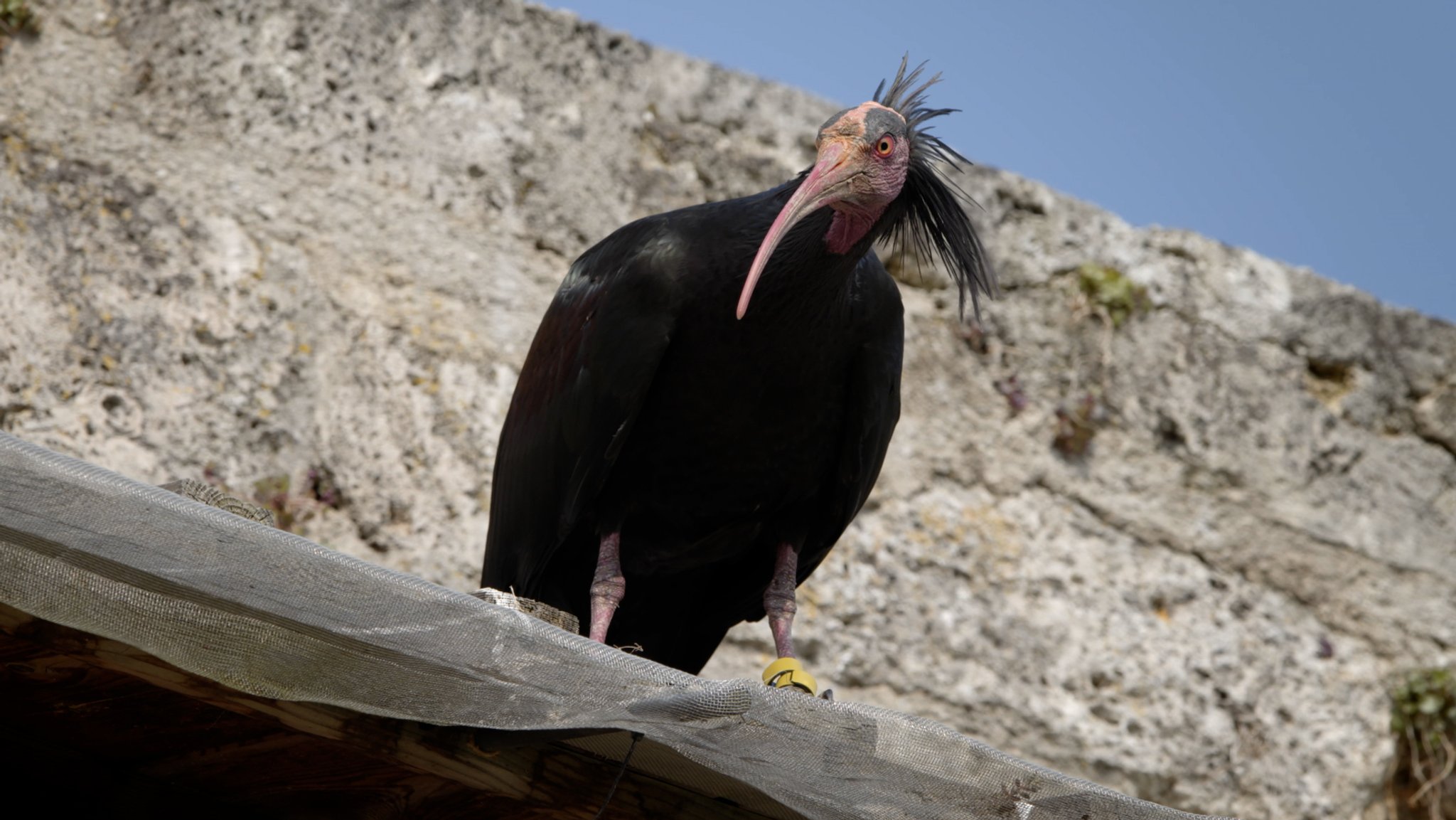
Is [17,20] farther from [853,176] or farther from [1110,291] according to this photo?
[1110,291]

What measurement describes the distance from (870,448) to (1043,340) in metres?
1.55

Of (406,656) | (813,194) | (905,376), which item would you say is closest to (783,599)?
(813,194)

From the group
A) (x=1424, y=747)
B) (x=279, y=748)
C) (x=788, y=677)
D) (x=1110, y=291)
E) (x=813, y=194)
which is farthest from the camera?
(x=1110, y=291)

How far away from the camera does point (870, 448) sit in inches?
120

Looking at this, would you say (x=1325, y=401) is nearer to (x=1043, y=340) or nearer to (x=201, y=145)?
(x=1043, y=340)

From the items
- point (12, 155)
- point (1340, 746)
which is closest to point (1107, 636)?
point (1340, 746)

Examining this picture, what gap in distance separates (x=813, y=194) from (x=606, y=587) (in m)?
0.90

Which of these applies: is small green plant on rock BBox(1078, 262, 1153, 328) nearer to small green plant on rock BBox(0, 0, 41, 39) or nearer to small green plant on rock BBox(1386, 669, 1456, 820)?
small green plant on rock BBox(1386, 669, 1456, 820)

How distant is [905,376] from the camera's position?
14.0 feet

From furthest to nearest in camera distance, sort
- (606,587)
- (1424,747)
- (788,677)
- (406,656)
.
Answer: (1424,747), (606,587), (788,677), (406,656)

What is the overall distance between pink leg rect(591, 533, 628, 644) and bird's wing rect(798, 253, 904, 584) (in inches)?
17.3

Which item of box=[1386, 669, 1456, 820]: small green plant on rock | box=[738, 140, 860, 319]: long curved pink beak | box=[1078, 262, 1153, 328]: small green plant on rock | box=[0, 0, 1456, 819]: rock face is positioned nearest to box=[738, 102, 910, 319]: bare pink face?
box=[738, 140, 860, 319]: long curved pink beak

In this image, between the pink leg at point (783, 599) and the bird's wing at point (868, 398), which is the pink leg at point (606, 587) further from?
the bird's wing at point (868, 398)

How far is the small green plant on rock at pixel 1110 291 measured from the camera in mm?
4434
